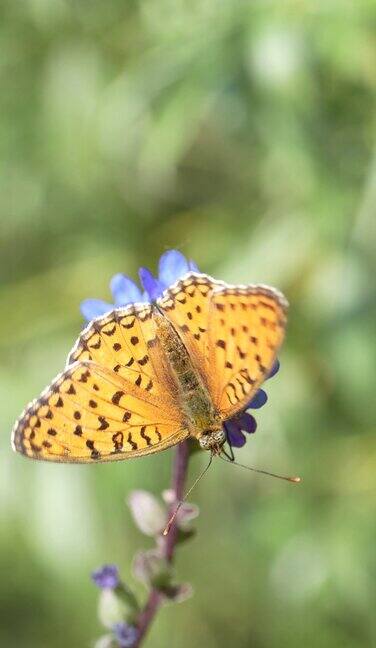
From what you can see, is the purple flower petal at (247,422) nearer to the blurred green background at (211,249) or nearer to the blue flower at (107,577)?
the blue flower at (107,577)

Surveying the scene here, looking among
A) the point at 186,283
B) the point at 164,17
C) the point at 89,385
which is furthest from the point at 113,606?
the point at 164,17

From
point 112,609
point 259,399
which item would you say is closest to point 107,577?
point 112,609

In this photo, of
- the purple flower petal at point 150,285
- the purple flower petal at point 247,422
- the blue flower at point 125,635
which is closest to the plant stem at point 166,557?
the blue flower at point 125,635

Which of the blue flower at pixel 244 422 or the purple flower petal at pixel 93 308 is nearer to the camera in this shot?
the blue flower at pixel 244 422

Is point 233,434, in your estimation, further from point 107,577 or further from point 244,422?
point 107,577

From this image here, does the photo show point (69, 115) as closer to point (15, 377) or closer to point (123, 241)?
point (123, 241)
